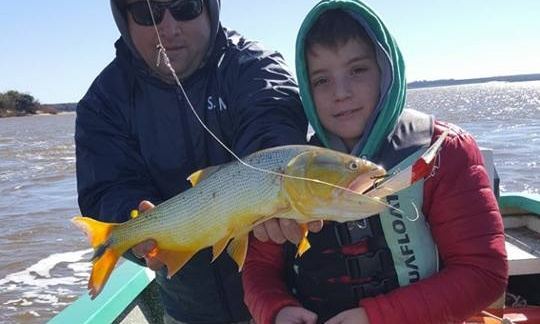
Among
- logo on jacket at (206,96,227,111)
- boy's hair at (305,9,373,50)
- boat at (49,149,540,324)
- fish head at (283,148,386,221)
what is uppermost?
boy's hair at (305,9,373,50)

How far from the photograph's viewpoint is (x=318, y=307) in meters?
2.91

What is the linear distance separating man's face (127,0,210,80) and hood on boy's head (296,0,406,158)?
0.56m

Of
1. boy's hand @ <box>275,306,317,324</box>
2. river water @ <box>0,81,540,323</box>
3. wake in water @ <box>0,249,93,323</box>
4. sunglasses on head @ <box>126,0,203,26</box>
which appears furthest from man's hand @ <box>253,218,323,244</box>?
wake in water @ <box>0,249,93,323</box>

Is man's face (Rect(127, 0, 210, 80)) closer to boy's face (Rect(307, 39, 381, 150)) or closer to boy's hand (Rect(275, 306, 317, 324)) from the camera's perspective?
boy's face (Rect(307, 39, 381, 150))

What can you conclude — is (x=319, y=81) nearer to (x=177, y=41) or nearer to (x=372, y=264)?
(x=177, y=41)

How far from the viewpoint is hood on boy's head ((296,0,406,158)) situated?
2.78 m

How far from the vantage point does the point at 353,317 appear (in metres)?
2.58

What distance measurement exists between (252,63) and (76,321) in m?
1.93

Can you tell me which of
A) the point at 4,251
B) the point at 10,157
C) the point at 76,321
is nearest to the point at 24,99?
the point at 10,157

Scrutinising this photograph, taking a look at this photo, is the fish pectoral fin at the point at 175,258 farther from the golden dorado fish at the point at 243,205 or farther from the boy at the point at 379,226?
the boy at the point at 379,226

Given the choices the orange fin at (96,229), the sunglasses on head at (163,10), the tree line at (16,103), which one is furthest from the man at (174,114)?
the tree line at (16,103)

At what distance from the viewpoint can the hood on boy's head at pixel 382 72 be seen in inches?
109

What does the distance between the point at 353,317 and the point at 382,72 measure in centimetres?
107

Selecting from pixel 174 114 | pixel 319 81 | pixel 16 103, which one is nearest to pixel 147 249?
pixel 174 114
